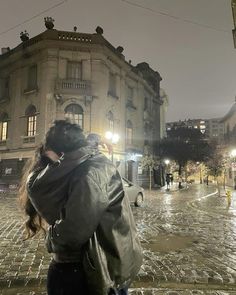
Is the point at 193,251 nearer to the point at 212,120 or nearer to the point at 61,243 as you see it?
the point at 61,243

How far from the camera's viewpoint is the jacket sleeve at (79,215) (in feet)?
6.00

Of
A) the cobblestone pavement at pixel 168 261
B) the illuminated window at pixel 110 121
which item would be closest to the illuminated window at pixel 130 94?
the illuminated window at pixel 110 121

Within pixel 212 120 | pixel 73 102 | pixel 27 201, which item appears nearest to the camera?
pixel 27 201

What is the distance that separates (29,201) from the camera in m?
2.35

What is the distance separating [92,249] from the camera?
1.87 m

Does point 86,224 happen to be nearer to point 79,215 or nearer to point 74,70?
point 79,215

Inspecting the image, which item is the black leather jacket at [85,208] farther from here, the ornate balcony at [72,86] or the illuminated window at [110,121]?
the illuminated window at [110,121]

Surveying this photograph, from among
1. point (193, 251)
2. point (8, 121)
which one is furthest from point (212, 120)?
point (193, 251)

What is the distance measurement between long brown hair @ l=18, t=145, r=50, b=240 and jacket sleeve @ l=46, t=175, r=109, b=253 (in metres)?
0.49

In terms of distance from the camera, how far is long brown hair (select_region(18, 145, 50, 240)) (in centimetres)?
230

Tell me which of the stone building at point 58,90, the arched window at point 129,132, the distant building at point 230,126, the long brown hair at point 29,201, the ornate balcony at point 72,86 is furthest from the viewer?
the distant building at point 230,126

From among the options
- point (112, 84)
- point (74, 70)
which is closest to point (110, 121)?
point (112, 84)

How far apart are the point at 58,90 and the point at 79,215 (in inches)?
1009

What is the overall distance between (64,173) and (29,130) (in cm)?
2726
